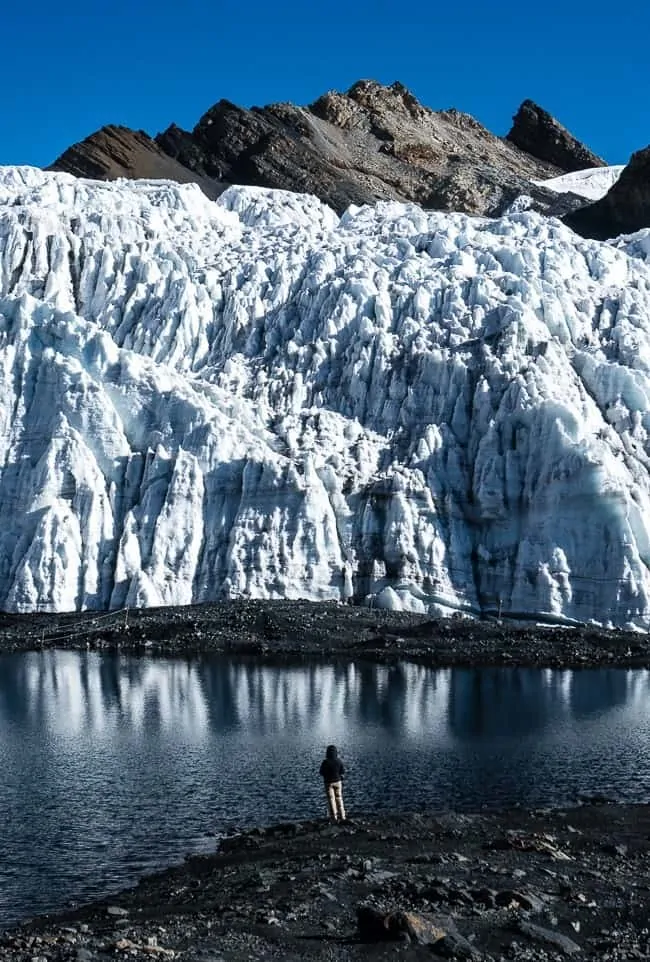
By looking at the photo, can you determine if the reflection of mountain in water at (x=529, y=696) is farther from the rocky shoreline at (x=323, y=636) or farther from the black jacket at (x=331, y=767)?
the black jacket at (x=331, y=767)

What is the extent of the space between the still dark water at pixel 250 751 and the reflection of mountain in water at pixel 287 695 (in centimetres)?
13

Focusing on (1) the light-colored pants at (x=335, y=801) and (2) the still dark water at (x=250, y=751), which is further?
(1) the light-colored pants at (x=335, y=801)

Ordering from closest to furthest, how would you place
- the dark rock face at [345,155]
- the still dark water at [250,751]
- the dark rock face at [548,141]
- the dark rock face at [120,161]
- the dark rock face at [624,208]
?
the still dark water at [250,751], the dark rock face at [624,208], the dark rock face at [120,161], the dark rock face at [345,155], the dark rock face at [548,141]

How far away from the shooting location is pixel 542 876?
778 inches

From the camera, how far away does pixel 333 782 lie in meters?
25.0

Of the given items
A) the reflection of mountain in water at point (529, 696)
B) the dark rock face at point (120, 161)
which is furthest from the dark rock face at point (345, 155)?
the reflection of mountain in water at point (529, 696)

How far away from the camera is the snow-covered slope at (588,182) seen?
138 meters

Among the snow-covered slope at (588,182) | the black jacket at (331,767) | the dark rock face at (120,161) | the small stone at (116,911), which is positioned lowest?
the small stone at (116,911)

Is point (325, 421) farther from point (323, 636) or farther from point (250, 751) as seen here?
point (250, 751)

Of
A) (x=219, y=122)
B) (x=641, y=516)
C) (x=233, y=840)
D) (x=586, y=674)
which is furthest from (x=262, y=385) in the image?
(x=219, y=122)

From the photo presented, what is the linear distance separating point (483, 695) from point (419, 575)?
19.1 m

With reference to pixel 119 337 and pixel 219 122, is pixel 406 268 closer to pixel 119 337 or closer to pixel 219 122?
pixel 119 337

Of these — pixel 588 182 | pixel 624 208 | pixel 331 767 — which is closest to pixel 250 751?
pixel 331 767

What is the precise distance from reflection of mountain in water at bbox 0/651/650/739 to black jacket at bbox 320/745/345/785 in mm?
11664
